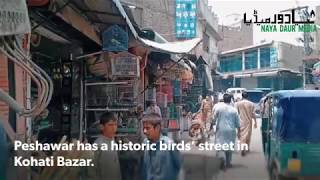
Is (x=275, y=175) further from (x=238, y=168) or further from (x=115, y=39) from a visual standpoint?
(x=115, y=39)

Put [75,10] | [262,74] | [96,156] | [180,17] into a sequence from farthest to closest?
[262,74]
[180,17]
[75,10]
[96,156]

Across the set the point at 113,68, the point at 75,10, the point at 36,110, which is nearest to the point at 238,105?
the point at 113,68

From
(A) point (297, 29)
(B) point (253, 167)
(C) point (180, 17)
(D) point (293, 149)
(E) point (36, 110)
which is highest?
(C) point (180, 17)

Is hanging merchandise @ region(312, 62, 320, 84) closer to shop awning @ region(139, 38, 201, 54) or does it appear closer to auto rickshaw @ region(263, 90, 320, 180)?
shop awning @ region(139, 38, 201, 54)

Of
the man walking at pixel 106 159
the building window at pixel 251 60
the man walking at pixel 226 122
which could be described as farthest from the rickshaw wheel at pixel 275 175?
the building window at pixel 251 60

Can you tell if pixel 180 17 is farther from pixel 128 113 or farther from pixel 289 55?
pixel 289 55

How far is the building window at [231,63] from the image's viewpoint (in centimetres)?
1368

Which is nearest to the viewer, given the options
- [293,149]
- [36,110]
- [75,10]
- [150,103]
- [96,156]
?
[36,110]

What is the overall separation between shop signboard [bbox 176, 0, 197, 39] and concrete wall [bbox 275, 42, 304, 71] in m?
2.30

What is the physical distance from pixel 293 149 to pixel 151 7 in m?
5.37

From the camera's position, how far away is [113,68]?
573cm

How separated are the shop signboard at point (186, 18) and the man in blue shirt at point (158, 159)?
542cm

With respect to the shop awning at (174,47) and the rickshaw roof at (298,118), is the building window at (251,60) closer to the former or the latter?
the shop awning at (174,47)

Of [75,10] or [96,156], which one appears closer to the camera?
[96,156]
